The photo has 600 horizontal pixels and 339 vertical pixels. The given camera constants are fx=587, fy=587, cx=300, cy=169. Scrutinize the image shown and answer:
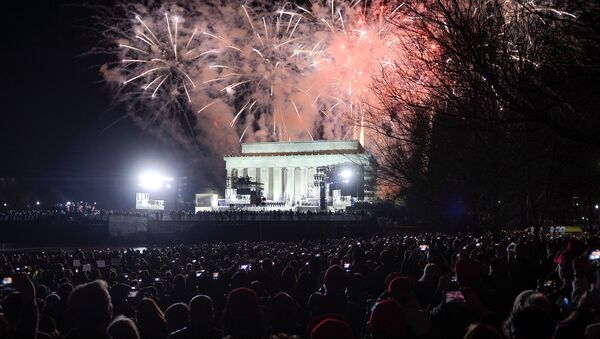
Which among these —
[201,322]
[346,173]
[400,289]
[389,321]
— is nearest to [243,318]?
[389,321]

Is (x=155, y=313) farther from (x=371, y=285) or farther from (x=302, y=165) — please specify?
(x=302, y=165)

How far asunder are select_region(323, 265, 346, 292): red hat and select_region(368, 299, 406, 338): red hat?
95.9 inches

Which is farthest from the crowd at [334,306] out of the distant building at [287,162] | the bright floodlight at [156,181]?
the distant building at [287,162]

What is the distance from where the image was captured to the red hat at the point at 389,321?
17.1ft

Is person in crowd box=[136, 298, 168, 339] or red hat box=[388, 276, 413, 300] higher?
red hat box=[388, 276, 413, 300]

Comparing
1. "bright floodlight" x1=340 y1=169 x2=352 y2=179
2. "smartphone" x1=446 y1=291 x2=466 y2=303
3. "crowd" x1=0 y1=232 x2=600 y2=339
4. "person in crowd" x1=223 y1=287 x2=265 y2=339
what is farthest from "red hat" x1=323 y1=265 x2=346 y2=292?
"bright floodlight" x1=340 y1=169 x2=352 y2=179

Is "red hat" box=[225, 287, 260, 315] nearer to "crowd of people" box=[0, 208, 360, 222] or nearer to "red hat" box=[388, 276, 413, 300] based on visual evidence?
"red hat" box=[388, 276, 413, 300]

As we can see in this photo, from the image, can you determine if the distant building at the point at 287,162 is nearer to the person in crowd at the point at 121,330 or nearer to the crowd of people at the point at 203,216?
the crowd of people at the point at 203,216

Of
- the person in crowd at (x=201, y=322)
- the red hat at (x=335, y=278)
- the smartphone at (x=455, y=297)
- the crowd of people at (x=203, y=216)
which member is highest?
the crowd of people at (x=203, y=216)

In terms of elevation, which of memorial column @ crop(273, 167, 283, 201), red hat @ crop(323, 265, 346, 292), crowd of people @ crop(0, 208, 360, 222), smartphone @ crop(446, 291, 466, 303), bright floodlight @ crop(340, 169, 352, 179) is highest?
memorial column @ crop(273, 167, 283, 201)

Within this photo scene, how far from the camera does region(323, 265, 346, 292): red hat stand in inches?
305

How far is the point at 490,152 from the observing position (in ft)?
60.7

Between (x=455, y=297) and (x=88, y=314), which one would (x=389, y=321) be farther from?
(x=88, y=314)

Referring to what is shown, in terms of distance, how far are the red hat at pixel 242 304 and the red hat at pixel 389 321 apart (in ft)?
3.51
